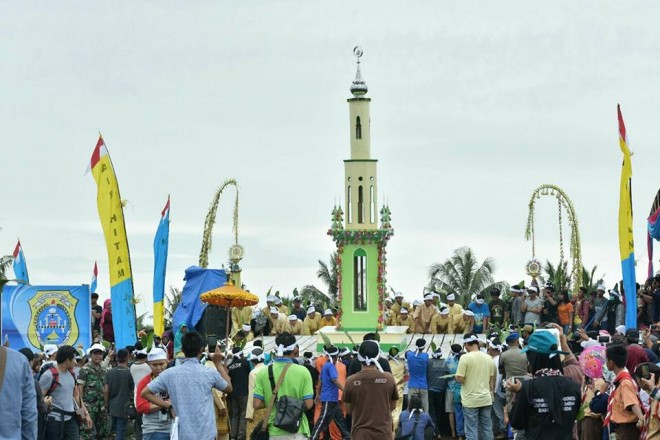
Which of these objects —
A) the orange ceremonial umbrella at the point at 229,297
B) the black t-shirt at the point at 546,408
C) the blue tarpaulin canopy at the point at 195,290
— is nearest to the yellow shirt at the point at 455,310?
the orange ceremonial umbrella at the point at 229,297

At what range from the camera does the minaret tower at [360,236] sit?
33.2 m

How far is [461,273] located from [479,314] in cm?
1648

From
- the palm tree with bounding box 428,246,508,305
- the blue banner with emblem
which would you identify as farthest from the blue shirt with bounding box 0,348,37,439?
the palm tree with bounding box 428,246,508,305

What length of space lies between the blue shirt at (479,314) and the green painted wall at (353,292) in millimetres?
3181

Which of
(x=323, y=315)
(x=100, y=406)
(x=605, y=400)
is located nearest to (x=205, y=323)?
(x=323, y=315)

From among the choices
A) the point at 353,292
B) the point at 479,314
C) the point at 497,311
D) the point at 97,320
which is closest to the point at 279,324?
the point at 353,292

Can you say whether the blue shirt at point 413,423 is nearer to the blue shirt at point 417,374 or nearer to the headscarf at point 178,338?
the blue shirt at point 417,374

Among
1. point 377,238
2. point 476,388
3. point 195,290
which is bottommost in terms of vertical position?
point 476,388

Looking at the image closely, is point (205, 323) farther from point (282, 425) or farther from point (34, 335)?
point (282, 425)

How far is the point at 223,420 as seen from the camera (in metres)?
17.5

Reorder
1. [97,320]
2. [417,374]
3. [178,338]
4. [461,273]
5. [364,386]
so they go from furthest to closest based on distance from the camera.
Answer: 1. [461,273]
2. [97,320]
3. [178,338]
4. [417,374]
5. [364,386]

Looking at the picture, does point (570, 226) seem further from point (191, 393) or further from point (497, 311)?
point (191, 393)

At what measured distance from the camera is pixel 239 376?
2019 centimetres

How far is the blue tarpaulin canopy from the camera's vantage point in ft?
104
